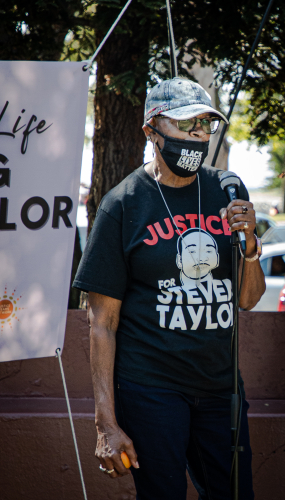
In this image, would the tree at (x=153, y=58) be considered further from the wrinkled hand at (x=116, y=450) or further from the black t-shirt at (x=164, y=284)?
the wrinkled hand at (x=116, y=450)

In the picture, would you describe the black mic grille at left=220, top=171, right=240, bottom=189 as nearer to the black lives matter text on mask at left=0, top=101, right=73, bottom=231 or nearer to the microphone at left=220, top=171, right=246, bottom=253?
the microphone at left=220, top=171, right=246, bottom=253

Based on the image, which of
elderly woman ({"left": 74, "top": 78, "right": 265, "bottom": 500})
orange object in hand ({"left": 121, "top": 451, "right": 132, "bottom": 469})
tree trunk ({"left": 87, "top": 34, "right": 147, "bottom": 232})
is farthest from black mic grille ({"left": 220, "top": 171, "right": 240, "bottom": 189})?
tree trunk ({"left": 87, "top": 34, "right": 147, "bottom": 232})

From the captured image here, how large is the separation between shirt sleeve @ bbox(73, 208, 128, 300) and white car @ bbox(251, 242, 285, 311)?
6.65 meters

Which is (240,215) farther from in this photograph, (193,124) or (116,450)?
(116,450)

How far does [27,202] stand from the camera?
2467mm

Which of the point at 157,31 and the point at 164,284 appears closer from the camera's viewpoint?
the point at 164,284

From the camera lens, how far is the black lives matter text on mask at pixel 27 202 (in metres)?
2.43

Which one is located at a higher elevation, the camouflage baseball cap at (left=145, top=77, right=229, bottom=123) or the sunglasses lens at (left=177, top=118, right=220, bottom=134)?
the camouflage baseball cap at (left=145, top=77, right=229, bottom=123)

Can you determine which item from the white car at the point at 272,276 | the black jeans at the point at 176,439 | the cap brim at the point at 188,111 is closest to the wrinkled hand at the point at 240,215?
the cap brim at the point at 188,111

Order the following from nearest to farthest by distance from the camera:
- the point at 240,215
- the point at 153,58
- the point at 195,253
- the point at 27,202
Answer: the point at 240,215
the point at 195,253
the point at 27,202
the point at 153,58

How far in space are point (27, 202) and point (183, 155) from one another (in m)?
0.91

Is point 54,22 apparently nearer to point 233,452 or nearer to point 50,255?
point 50,255

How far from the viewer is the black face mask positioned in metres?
1.95

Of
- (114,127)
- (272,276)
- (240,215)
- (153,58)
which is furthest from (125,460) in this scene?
(272,276)
